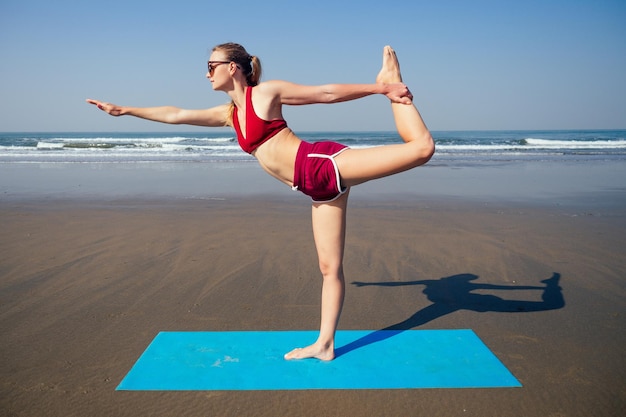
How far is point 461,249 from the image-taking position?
6.79m

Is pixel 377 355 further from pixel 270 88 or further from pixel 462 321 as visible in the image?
pixel 270 88

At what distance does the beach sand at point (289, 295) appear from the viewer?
10.3ft

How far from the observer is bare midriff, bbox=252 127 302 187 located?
3398mm

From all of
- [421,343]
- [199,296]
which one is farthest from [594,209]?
[199,296]

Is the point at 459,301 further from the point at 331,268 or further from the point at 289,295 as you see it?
the point at 331,268

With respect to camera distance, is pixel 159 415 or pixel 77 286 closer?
pixel 159 415

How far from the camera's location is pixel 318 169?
3350mm

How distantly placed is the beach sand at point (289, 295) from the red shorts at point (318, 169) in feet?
4.30

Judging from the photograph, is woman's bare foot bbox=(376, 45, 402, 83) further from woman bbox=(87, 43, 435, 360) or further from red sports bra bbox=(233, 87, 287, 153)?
red sports bra bbox=(233, 87, 287, 153)

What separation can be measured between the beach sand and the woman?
3.23 ft

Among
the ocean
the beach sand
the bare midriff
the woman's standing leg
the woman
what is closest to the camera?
the beach sand

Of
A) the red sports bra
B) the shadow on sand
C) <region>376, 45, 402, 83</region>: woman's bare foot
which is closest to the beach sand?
the shadow on sand

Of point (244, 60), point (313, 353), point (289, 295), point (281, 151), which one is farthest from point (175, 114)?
point (289, 295)

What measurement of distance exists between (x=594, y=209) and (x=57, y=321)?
9053 mm
